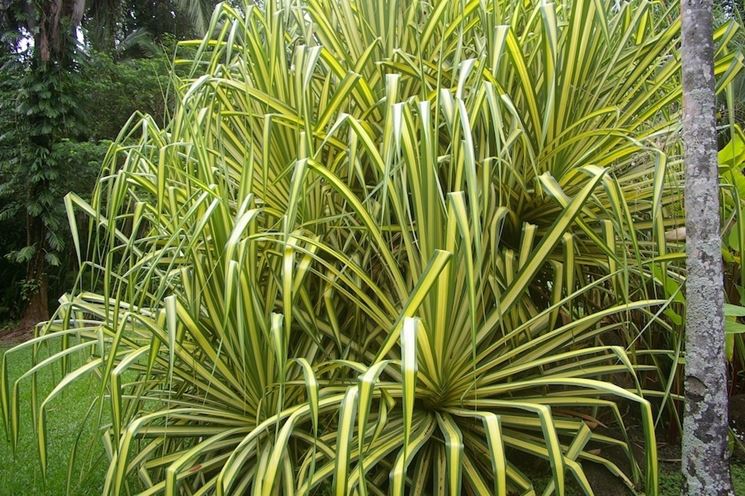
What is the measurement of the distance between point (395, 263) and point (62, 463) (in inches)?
77.8

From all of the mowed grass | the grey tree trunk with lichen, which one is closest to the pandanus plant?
the grey tree trunk with lichen

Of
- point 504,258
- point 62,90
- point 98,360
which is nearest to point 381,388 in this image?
point 504,258

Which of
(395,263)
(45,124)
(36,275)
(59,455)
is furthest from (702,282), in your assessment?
(36,275)

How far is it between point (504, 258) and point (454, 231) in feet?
1.24

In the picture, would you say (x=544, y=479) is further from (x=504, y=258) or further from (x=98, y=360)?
(x=98, y=360)

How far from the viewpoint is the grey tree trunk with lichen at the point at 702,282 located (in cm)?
119

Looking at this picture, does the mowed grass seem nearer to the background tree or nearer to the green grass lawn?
the green grass lawn

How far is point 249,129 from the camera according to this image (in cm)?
197

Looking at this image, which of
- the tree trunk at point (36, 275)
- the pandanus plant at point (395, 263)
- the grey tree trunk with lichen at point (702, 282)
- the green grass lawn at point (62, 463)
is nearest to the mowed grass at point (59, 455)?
the green grass lawn at point (62, 463)

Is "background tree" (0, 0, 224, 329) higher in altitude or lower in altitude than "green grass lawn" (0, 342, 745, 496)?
higher

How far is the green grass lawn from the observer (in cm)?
168

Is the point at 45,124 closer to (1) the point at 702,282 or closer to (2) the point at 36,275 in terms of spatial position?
(2) the point at 36,275

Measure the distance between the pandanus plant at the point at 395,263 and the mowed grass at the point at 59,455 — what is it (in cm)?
19

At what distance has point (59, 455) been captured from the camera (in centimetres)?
269
